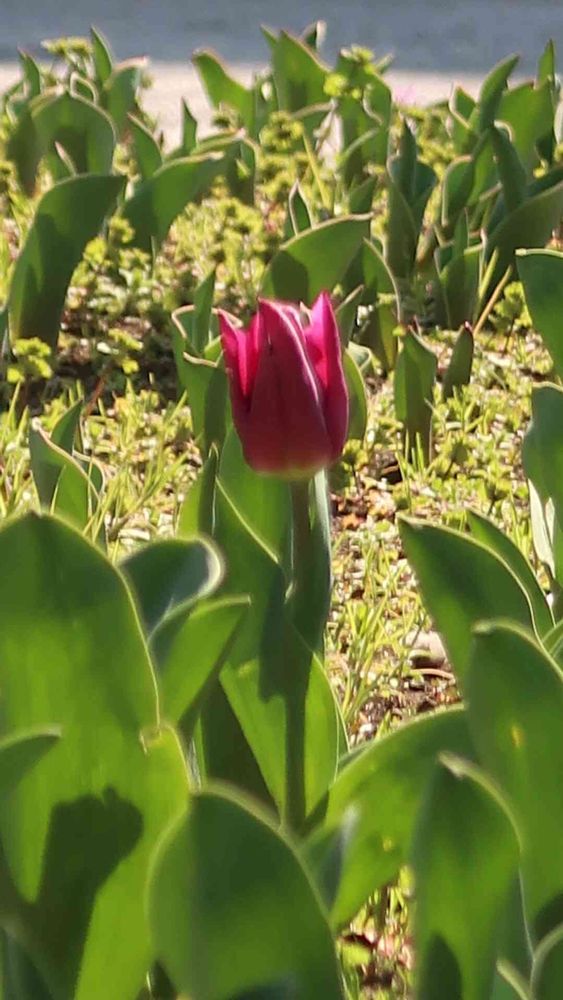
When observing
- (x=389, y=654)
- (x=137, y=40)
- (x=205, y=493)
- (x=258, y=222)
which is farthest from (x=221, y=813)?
(x=137, y=40)

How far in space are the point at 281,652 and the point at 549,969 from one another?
1.26ft

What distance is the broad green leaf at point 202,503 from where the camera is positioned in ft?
3.75

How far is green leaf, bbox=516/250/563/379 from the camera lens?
4.60 feet

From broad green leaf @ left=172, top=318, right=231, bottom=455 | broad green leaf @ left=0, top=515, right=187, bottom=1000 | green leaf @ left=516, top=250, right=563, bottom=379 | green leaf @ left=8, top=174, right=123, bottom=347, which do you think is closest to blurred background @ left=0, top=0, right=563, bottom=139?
green leaf @ left=8, top=174, right=123, bottom=347

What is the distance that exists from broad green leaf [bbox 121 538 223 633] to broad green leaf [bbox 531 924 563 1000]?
336 mm

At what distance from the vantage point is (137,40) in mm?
6211

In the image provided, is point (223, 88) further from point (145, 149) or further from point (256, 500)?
point (256, 500)

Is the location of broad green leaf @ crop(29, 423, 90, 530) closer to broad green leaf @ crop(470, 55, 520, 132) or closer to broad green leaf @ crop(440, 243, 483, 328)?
broad green leaf @ crop(440, 243, 483, 328)

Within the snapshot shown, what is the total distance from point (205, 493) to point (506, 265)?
1.42 metres

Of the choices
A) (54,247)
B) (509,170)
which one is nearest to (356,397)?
(54,247)

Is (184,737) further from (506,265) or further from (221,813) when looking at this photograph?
(506,265)

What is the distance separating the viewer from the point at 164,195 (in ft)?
7.79

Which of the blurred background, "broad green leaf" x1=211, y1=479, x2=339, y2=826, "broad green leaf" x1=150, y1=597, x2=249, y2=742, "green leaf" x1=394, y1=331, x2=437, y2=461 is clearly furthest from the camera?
the blurred background

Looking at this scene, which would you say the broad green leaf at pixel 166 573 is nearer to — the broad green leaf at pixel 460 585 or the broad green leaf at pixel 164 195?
the broad green leaf at pixel 460 585
